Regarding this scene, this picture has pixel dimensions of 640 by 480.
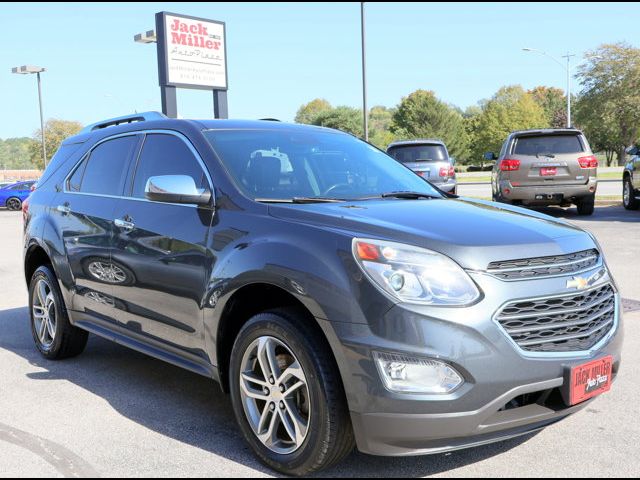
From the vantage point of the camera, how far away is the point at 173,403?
4293 mm

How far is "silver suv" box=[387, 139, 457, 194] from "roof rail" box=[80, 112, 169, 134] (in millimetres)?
11081

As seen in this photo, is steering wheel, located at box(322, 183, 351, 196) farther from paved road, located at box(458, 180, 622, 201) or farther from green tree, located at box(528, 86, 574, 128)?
green tree, located at box(528, 86, 574, 128)

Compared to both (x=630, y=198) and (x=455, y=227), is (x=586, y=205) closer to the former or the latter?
(x=630, y=198)

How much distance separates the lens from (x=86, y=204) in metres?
4.85

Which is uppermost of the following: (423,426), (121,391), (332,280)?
(332,280)

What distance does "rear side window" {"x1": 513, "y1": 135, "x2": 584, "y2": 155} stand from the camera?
13.8 meters

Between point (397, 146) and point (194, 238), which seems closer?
point (194, 238)

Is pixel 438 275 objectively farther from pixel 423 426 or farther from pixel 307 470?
pixel 307 470

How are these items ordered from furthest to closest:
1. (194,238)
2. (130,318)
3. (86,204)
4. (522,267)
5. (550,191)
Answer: (550,191) < (86,204) < (130,318) < (194,238) < (522,267)

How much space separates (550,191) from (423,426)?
39.5 feet

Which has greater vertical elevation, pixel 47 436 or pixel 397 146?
pixel 397 146

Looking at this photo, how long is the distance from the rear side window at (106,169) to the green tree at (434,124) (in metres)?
81.6

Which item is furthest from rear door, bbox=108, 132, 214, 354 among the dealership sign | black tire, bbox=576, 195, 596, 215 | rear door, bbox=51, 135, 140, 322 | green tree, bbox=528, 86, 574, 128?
green tree, bbox=528, 86, 574, 128

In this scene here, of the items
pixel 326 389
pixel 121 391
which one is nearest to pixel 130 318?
pixel 121 391
